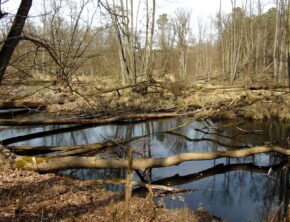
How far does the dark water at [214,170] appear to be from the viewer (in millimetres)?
7332

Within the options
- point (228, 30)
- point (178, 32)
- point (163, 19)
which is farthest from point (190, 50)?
point (228, 30)

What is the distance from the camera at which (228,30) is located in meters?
38.4

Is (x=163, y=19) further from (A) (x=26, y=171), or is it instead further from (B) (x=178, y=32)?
(A) (x=26, y=171)

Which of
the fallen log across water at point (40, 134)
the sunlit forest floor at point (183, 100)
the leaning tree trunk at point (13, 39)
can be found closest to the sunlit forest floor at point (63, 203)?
the leaning tree trunk at point (13, 39)

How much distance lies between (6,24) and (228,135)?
10.7 m

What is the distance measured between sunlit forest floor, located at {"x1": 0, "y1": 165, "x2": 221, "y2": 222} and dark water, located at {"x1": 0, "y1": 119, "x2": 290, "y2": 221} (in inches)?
15.7

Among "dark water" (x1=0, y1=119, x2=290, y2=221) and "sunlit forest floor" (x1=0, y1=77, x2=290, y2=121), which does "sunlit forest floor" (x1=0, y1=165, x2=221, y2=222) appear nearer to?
"dark water" (x1=0, y1=119, x2=290, y2=221)

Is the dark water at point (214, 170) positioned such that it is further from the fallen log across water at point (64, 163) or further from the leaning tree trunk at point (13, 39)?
the leaning tree trunk at point (13, 39)

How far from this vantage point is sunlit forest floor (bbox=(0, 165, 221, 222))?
532 cm

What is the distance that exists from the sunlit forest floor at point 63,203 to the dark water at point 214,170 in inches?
15.7

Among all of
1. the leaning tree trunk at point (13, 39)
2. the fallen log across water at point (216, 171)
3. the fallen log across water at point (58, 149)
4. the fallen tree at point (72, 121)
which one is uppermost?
the leaning tree trunk at point (13, 39)

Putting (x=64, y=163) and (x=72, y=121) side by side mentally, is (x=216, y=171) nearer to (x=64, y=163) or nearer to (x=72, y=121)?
(x=64, y=163)

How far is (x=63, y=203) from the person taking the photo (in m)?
5.93

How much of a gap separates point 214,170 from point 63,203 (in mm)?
4805
